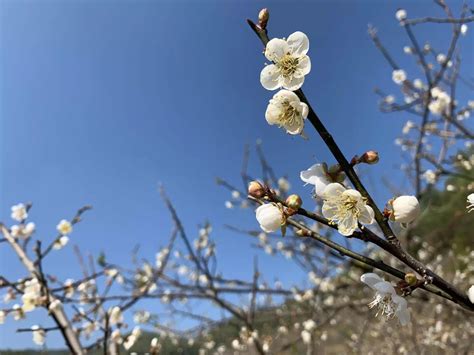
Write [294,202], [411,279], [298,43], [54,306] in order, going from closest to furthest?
[411,279] → [294,202] → [298,43] → [54,306]

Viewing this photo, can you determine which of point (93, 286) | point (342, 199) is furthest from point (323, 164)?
point (93, 286)

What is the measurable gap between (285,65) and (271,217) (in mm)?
420

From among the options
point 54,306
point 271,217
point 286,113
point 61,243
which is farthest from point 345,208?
point 61,243

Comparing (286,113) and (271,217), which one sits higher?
(286,113)

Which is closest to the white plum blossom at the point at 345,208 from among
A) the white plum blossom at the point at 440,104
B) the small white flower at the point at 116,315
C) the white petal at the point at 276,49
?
the white petal at the point at 276,49

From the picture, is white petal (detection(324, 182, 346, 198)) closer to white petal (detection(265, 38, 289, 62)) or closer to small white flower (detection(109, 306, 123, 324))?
white petal (detection(265, 38, 289, 62))

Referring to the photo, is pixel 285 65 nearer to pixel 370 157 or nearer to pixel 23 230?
pixel 370 157

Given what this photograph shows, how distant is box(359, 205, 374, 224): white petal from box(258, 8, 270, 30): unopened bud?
53cm

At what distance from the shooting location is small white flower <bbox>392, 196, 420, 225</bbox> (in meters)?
0.91

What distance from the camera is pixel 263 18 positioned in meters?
1.00

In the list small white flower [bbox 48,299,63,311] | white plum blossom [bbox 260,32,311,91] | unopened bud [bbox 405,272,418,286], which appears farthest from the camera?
small white flower [bbox 48,299,63,311]

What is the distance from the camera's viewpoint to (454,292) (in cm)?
81

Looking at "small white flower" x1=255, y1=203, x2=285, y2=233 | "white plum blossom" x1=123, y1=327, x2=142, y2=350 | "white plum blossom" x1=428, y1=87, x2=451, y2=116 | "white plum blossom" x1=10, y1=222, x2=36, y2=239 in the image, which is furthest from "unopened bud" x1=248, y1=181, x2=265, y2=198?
"white plum blossom" x1=428, y1=87, x2=451, y2=116

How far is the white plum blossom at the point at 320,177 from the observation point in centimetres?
99
